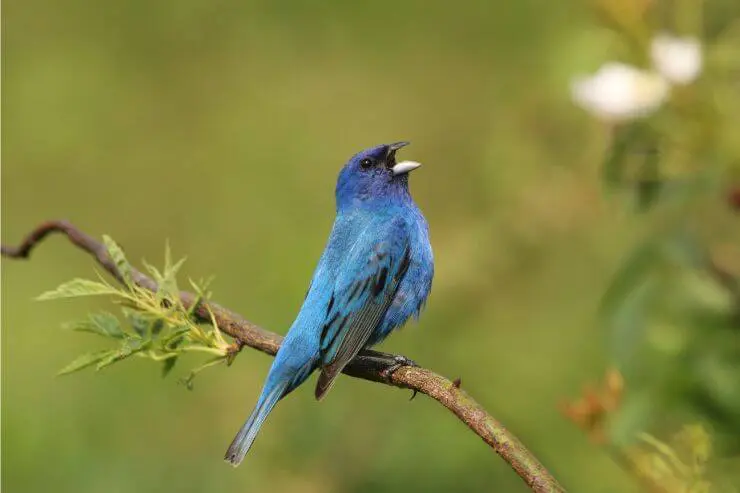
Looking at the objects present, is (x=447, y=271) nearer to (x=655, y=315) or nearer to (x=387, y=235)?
(x=387, y=235)

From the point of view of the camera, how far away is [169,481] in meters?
4.01

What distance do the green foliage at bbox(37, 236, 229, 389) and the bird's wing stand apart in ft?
2.66

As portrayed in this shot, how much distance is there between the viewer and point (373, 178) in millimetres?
3852

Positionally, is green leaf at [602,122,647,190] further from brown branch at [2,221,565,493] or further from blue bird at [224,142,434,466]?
blue bird at [224,142,434,466]

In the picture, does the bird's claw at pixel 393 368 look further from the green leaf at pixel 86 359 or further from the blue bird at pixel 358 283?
the green leaf at pixel 86 359

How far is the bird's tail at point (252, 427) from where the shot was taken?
108 inches

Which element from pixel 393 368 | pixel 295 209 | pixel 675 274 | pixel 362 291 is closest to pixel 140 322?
pixel 393 368

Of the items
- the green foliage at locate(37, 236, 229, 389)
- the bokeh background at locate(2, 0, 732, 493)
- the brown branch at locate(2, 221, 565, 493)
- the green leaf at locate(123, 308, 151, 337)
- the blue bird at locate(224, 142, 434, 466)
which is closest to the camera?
the brown branch at locate(2, 221, 565, 493)

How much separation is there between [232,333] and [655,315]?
2.45 ft

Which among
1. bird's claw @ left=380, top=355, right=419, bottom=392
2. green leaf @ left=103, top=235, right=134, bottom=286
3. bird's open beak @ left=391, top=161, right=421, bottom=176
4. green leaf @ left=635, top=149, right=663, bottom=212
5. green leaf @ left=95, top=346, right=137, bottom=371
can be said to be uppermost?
bird's open beak @ left=391, top=161, right=421, bottom=176

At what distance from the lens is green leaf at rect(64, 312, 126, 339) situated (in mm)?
1974

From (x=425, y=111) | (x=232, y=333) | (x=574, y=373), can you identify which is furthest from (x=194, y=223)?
(x=232, y=333)

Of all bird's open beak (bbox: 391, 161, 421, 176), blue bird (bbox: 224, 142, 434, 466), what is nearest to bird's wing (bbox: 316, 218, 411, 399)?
blue bird (bbox: 224, 142, 434, 466)

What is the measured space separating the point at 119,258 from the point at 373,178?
Answer: 1838 mm
